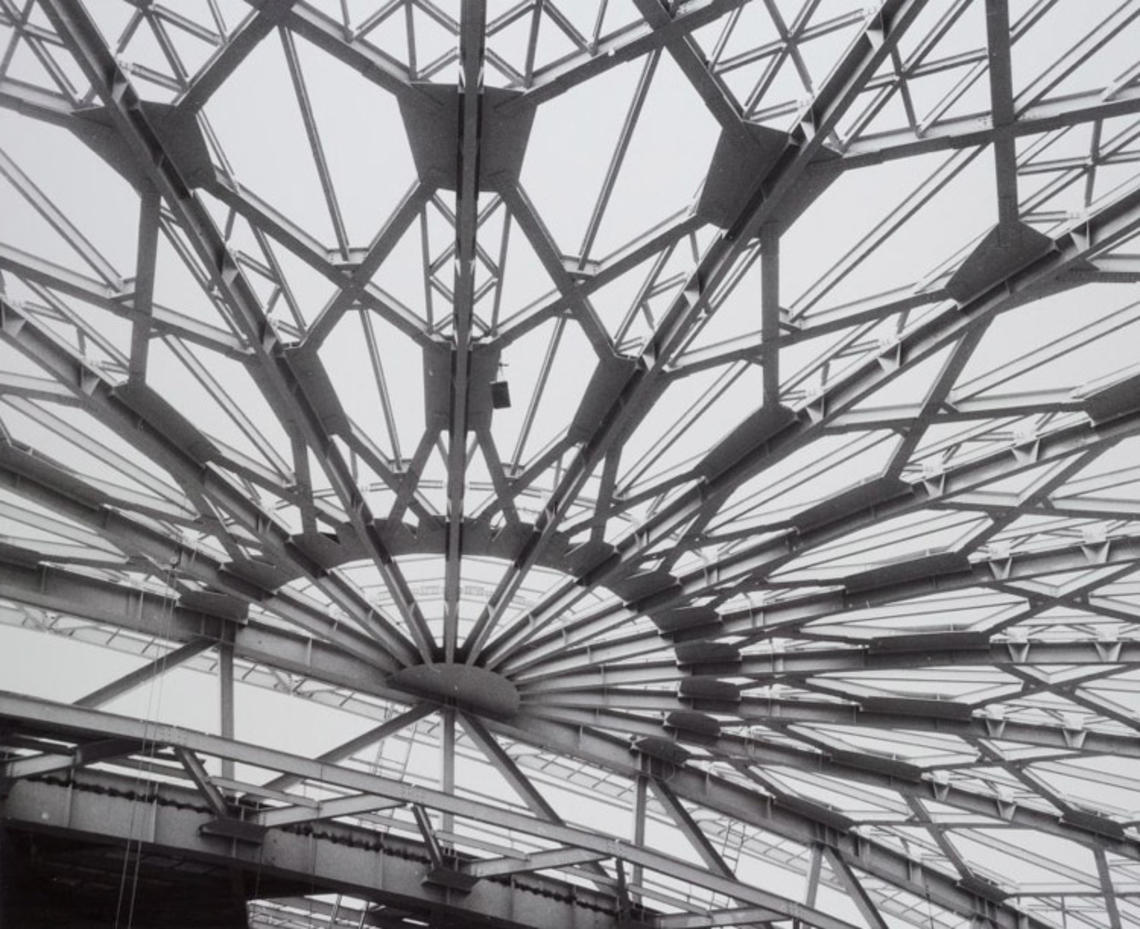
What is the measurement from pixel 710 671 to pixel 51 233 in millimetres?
19246

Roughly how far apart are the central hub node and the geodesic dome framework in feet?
0.49

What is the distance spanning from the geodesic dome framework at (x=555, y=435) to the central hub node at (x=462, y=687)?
0.15 m

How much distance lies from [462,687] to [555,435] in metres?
10.0

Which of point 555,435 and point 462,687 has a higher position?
point 555,435

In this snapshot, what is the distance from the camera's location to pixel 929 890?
1719 inches

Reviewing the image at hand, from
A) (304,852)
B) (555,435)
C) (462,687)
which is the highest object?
(555,435)

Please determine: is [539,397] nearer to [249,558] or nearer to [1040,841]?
[249,558]

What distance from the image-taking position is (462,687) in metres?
31.4

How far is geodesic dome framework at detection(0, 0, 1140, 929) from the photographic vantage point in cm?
1623

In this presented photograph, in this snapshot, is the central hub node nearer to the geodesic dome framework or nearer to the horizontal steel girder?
the geodesic dome framework

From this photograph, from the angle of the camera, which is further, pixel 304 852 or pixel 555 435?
pixel 304 852

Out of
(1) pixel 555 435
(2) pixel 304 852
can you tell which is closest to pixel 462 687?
(2) pixel 304 852

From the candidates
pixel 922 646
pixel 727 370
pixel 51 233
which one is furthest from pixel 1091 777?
pixel 51 233

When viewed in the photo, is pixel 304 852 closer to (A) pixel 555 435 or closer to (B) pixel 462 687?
(B) pixel 462 687
